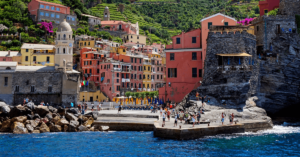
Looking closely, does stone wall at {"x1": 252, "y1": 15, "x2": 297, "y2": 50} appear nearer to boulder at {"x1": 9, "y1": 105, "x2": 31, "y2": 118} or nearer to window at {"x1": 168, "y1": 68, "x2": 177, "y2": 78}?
window at {"x1": 168, "y1": 68, "x2": 177, "y2": 78}

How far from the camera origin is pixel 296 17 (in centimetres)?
4631

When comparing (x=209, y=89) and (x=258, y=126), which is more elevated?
(x=209, y=89)

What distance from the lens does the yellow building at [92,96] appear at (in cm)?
6425

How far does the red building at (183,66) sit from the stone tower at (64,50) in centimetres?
1701

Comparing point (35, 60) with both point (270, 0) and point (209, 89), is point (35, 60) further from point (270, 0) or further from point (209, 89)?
point (270, 0)

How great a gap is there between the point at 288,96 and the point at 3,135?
33.9 meters

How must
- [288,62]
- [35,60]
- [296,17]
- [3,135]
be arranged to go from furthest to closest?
1. [35,60]
2. [296,17]
3. [288,62]
4. [3,135]

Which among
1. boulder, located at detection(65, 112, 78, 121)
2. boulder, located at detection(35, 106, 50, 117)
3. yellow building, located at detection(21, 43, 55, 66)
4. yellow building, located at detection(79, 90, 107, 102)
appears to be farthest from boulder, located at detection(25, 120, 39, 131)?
yellow building, located at detection(21, 43, 55, 66)

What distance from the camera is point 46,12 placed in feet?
300

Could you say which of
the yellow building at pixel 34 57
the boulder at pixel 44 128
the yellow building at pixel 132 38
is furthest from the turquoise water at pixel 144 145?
the yellow building at pixel 132 38

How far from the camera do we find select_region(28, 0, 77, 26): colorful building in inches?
3556

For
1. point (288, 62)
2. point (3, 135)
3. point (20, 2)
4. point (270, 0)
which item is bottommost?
point (3, 135)

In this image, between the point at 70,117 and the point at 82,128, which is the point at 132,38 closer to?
the point at 70,117

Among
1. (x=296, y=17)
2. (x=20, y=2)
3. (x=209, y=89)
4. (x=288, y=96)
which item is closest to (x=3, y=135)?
(x=209, y=89)
